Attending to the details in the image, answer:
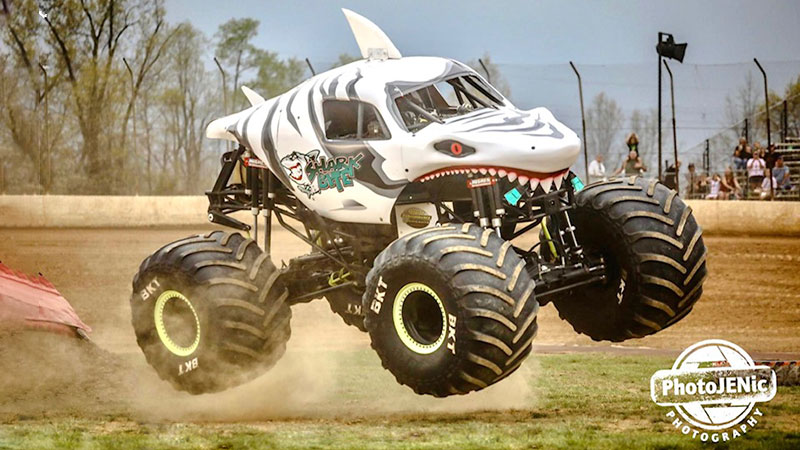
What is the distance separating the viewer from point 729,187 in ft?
78.3

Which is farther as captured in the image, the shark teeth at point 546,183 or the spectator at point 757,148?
the spectator at point 757,148

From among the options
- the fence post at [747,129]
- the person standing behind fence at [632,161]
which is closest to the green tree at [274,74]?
the person standing behind fence at [632,161]

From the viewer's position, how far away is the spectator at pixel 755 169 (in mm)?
22219

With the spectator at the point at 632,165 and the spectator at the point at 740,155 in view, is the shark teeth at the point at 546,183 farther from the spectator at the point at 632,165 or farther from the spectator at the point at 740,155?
the spectator at the point at 740,155

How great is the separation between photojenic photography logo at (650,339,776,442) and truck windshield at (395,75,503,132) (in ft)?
10.1

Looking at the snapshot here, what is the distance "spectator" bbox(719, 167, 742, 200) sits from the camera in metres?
23.4

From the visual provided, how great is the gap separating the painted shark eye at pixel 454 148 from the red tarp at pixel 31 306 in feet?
23.4

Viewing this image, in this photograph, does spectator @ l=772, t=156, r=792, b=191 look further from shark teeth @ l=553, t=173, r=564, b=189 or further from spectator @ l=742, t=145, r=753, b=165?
shark teeth @ l=553, t=173, r=564, b=189

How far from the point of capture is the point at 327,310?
20406 mm

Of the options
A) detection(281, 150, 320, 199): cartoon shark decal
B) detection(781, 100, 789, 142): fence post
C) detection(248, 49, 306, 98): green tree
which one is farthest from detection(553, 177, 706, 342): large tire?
detection(781, 100, 789, 142): fence post

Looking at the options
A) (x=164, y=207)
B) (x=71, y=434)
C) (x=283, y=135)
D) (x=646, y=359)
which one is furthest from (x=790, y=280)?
(x=71, y=434)

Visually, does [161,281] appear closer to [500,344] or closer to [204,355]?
[204,355]

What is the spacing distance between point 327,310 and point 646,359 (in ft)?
21.4

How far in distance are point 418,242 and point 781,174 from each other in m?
14.1
